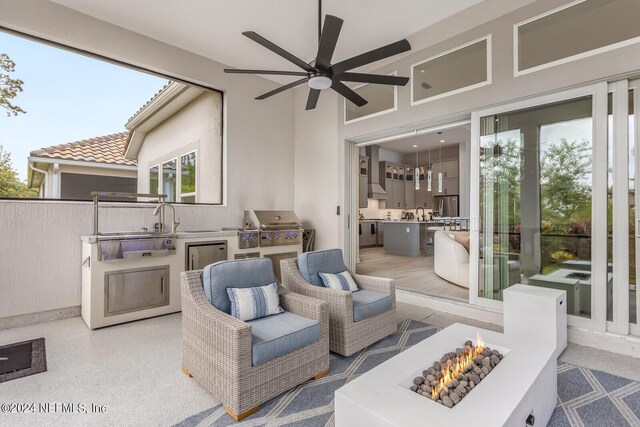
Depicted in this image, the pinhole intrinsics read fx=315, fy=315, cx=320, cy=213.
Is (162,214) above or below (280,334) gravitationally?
above

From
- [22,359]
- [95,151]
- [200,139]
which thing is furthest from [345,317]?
[200,139]

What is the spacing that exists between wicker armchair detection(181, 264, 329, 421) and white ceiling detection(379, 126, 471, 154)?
23.0ft

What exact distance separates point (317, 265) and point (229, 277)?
0.90 meters

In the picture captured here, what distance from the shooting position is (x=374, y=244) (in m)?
10.1

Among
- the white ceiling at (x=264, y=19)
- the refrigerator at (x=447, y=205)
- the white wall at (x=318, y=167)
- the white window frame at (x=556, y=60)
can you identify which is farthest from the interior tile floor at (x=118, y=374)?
the refrigerator at (x=447, y=205)

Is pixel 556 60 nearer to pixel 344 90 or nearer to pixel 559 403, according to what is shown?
pixel 344 90

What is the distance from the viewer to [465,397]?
4.49 ft

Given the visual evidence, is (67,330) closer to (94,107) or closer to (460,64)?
(94,107)

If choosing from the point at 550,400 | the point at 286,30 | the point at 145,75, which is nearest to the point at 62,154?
→ the point at 145,75

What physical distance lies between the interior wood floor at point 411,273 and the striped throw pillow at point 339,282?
1739 millimetres

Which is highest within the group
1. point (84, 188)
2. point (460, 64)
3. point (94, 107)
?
point (460, 64)

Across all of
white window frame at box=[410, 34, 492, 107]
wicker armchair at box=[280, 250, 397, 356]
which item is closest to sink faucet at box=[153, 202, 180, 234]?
wicker armchair at box=[280, 250, 397, 356]

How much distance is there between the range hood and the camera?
32.3 feet

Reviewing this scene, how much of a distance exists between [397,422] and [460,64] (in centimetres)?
384
